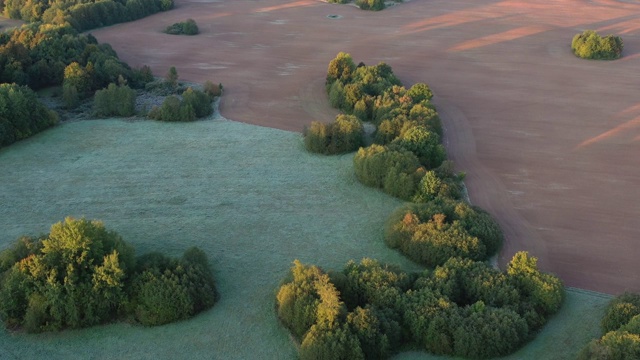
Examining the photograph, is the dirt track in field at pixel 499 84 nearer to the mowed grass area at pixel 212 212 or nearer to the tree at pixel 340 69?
the tree at pixel 340 69

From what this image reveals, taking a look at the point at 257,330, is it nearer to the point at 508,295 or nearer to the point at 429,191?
the point at 508,295

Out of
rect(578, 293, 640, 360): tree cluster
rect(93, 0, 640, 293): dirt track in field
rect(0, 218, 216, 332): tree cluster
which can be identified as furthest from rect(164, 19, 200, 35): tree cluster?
rect(578, 293, 640, 360): tree cluster

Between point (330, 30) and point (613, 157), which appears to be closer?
point (613, 157)

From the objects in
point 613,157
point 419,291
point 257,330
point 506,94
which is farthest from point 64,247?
point 506,94

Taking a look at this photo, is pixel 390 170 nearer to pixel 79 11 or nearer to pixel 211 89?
pixel 211 89

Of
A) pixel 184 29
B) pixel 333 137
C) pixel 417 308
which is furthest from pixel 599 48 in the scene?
pixel 417 308

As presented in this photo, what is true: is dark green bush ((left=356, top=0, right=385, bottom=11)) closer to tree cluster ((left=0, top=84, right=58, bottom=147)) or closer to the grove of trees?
tree cluster ((left=0, top=84, right=58, bottom=147))
